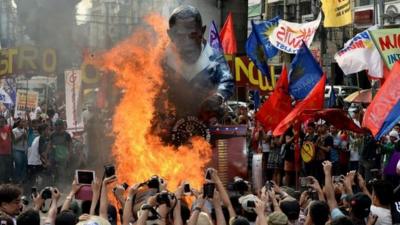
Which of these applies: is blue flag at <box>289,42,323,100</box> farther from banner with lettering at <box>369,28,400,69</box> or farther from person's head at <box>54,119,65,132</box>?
person's head at <box>54,119,65,132</box>

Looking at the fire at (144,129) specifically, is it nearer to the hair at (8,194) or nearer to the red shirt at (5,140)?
the red shirt at (5,140)

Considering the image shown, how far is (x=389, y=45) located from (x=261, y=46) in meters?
4.58

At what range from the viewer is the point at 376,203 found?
6633mm

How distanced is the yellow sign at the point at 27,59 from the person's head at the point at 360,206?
863 cm

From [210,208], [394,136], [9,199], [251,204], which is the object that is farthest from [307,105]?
[9,199]

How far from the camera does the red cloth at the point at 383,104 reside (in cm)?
955

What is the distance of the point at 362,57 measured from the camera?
48.8 ft

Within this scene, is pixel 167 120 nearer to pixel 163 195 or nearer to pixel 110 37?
pixel 110 37

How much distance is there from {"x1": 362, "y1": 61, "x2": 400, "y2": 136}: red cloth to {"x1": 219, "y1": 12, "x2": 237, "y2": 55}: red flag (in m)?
→ 8.65

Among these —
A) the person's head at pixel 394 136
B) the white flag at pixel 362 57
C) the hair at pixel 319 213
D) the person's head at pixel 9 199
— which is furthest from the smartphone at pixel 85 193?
the white flag at pixel 362 57

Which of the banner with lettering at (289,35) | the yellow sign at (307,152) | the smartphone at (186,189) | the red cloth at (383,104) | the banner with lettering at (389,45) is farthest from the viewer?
the banner with lettering at (289,35)

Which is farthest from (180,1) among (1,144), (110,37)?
(1,144)

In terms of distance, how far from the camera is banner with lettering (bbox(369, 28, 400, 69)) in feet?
43.8

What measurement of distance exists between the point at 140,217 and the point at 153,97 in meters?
5.12
